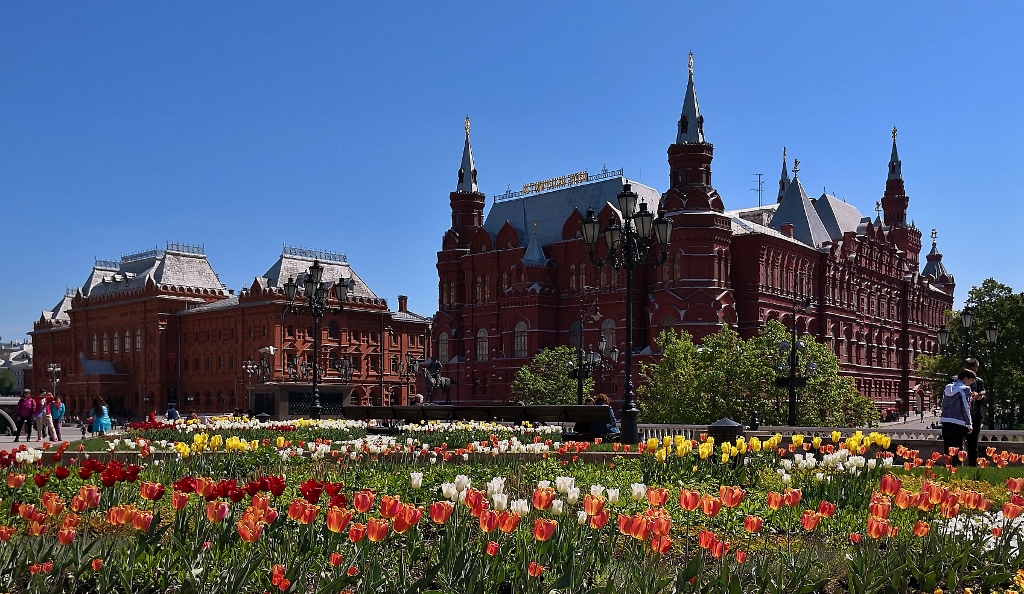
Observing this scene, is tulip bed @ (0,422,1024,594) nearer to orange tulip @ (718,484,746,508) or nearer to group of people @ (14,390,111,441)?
orange tulip @ (718,484,746,508)

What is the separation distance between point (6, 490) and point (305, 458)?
471cm

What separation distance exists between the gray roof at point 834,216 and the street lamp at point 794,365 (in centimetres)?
1008

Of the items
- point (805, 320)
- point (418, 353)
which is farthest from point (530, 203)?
point (418, 353)

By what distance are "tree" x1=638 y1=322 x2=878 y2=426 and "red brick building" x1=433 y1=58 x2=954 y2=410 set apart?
13104 millimetres

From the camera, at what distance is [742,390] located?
41094 millimetres

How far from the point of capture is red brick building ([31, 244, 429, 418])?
83.3 m

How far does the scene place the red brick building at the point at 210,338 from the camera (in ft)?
273

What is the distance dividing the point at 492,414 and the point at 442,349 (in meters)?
45.8

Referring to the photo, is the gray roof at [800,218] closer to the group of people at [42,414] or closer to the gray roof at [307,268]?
the gray roof at [307,268]

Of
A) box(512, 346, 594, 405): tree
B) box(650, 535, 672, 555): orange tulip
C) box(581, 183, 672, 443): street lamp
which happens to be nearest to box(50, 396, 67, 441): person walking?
box(581, 183, 672, 443): street lamp

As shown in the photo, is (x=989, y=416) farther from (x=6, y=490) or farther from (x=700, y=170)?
(x=6, y=490)

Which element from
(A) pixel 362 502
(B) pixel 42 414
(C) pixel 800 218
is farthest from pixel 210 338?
(A) pixel 362 502

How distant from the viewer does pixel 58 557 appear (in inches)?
231

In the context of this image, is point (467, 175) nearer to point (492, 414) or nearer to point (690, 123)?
point (690, 123)
